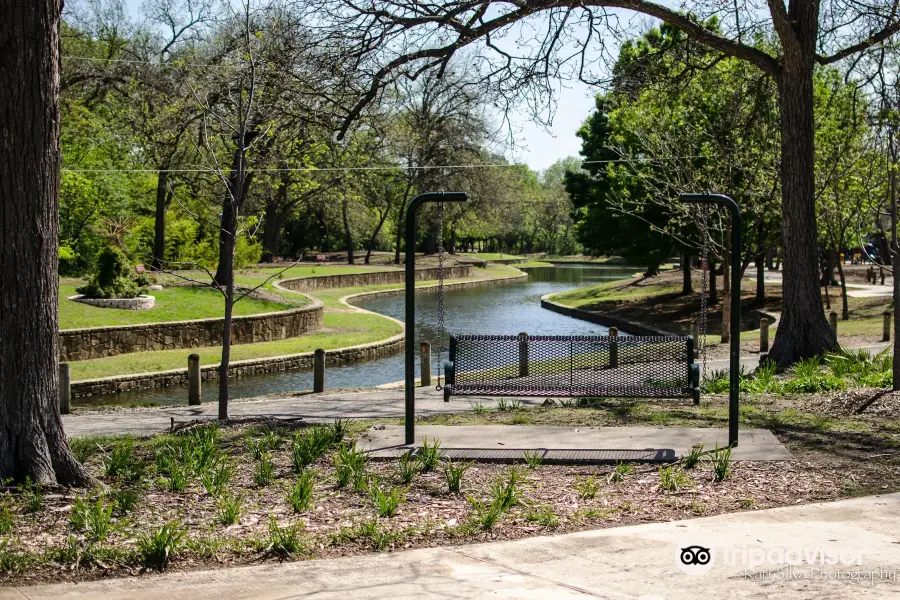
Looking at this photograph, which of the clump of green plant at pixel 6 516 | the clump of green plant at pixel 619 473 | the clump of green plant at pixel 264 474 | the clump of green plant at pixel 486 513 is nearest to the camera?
the clump of green plant at pixel 6 516

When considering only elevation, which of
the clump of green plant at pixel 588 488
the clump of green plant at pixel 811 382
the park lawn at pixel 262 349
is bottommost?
the park lawn at pixel 262 349

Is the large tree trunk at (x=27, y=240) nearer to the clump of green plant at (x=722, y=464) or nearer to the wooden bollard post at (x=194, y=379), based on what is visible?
the clump of green plant at (x=722, y=464)

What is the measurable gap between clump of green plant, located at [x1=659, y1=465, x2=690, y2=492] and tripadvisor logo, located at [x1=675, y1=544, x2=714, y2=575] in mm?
1371

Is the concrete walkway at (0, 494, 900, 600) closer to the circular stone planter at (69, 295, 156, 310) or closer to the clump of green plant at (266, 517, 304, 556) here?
the clump of green plant at (266, 517, 304, 556)

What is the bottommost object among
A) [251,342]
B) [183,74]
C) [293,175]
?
[251,342]

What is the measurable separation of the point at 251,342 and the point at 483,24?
50.4 feet

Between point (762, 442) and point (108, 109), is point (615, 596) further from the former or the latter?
point (108, 109)

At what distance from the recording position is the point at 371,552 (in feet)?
18.9

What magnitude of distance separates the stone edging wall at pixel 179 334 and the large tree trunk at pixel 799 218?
51.3 ft

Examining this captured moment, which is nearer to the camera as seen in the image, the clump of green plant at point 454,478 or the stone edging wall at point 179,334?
the clump of green plant at point 454,478

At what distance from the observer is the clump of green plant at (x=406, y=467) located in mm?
7316

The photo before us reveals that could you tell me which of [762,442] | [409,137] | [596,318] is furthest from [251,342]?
[409,137]

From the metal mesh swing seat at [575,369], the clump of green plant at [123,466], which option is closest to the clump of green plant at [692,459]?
the metal mesh swing seat at [575,369]

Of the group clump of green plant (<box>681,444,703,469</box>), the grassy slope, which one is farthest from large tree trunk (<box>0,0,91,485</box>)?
the grassy slope
